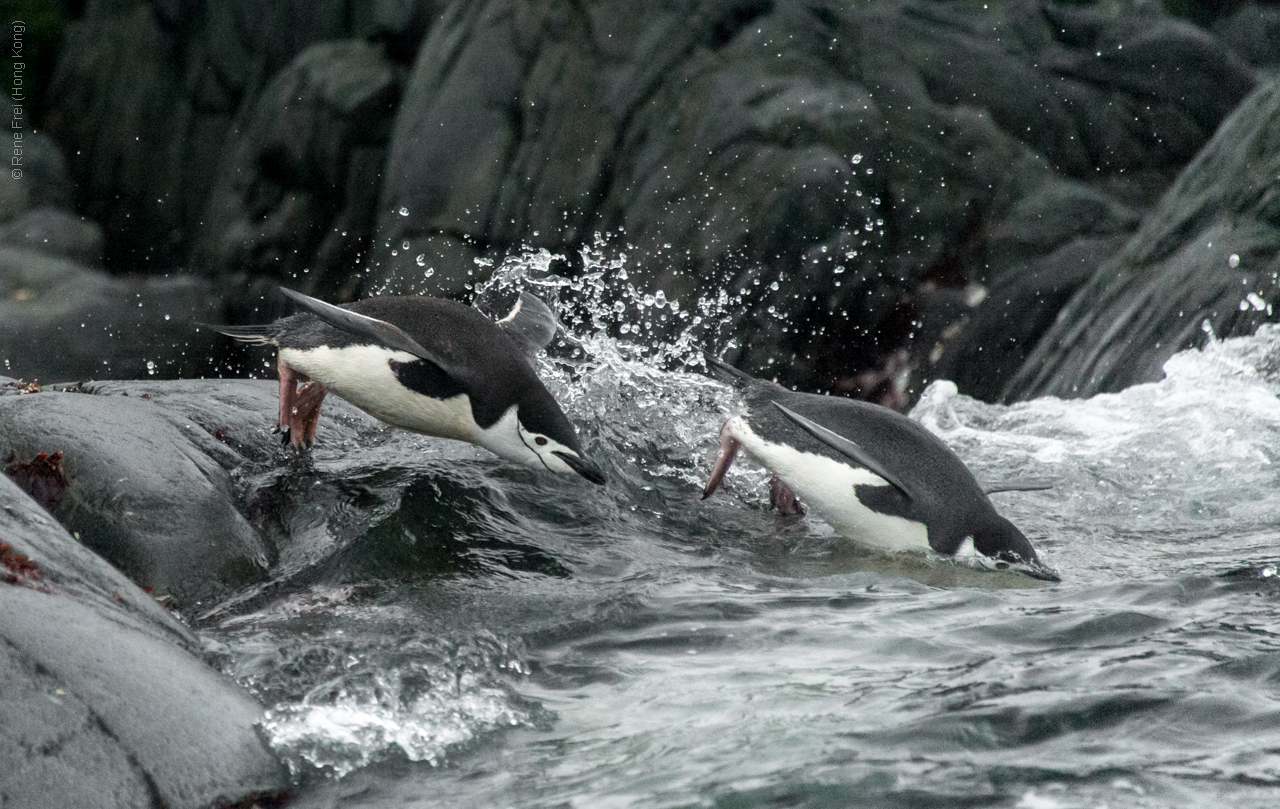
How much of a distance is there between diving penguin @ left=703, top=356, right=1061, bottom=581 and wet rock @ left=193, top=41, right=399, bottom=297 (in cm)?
888

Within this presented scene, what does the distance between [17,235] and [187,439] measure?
12621 millimetres

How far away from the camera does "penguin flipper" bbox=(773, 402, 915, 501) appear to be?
15.0 feet

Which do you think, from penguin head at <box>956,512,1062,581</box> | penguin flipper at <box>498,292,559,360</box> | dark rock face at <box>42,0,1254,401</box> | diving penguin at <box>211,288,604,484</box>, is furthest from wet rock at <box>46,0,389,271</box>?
penguin head at <box>956,512,1062,581</box>

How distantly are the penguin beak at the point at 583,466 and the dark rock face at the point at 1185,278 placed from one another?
398cm

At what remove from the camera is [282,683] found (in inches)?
115

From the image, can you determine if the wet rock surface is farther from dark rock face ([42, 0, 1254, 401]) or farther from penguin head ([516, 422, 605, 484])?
dark rock face ([42, 0, 1254, 401])

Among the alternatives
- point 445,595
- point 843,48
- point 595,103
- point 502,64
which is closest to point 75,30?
point 502,64

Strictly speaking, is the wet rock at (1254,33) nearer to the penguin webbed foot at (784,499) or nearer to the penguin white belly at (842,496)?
the penguin webbed foot at (784,499)

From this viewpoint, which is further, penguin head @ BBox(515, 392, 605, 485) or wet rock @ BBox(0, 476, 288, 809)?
penguin head @ BBox(515, 392, 605, 485)

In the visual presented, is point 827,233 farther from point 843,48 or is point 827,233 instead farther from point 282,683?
point 282,683

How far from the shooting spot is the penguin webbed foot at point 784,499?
5145 mm

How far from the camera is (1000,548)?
439cm

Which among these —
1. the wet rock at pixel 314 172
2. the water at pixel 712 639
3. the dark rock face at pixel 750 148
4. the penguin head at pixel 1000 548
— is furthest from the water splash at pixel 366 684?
the wet rock at pixel 314 172

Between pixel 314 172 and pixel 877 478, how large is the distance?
410 inches
